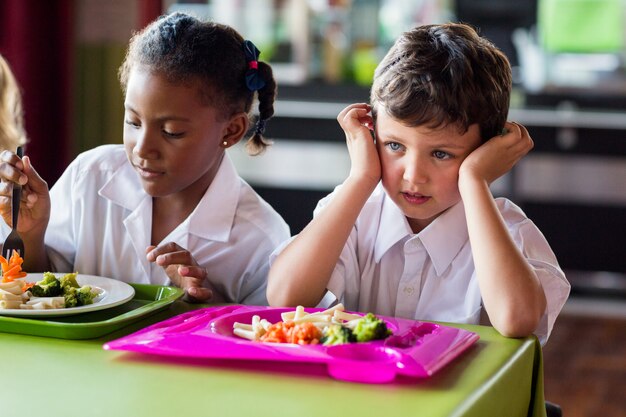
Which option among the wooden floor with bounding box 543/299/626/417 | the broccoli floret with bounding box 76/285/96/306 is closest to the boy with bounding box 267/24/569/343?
the broccoli floret with bounding box 76/285/96/306

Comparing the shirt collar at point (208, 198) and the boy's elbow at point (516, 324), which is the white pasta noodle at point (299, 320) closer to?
the boy's elbow at point (516, 324)

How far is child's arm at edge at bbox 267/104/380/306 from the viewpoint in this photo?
1.31m

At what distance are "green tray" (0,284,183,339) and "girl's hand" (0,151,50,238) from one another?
0.81 feet

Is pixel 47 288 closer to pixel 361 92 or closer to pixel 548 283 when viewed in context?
pixel 548 283

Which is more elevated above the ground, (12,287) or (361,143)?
(361,143)

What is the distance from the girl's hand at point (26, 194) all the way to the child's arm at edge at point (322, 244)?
0.38 meters

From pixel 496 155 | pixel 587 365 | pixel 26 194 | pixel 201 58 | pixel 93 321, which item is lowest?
pixel 587 365

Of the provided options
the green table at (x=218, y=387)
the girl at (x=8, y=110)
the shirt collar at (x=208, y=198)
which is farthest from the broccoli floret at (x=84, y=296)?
the girl at (x=8, y=110)

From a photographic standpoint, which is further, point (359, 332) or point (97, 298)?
point (97, 298)

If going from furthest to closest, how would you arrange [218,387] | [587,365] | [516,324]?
1. [587,365]
2. [516,324]
3. [218,387]

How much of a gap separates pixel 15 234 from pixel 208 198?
12.3 inches

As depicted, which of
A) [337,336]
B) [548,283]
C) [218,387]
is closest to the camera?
[218,387]

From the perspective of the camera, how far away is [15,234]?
1394mm

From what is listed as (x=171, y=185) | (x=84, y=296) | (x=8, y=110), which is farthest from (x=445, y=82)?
(x=8, y=110)
